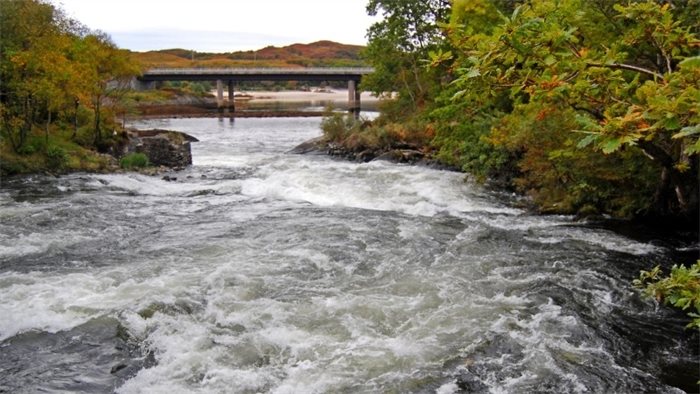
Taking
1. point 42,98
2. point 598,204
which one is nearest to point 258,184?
point 42,98

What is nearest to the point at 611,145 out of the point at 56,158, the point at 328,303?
the point at 328,303

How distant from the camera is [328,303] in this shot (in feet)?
31.9

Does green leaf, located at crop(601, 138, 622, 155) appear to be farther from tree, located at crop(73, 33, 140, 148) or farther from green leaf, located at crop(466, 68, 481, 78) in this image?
tree, located at crop(73, 33, 140, 148)

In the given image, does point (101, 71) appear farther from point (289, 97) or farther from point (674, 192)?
point (289, 97)

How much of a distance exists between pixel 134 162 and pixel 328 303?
785 inches

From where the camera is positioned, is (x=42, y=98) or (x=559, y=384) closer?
(x=559, y=384)

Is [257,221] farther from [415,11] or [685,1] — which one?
[415,11]

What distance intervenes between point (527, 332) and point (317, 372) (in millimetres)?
3264

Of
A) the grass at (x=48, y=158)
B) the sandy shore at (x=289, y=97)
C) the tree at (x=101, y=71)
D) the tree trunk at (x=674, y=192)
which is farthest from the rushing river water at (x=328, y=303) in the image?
the sandy shore at (x=289, y=97)

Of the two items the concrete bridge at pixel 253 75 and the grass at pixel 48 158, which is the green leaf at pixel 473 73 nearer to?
the grass at pixel 48 158

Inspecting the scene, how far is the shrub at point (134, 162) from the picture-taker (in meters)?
26.6

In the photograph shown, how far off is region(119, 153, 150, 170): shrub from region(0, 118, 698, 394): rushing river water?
857 cm

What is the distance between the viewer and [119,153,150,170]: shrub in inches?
1047

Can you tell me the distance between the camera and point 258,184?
22703 millimetres
